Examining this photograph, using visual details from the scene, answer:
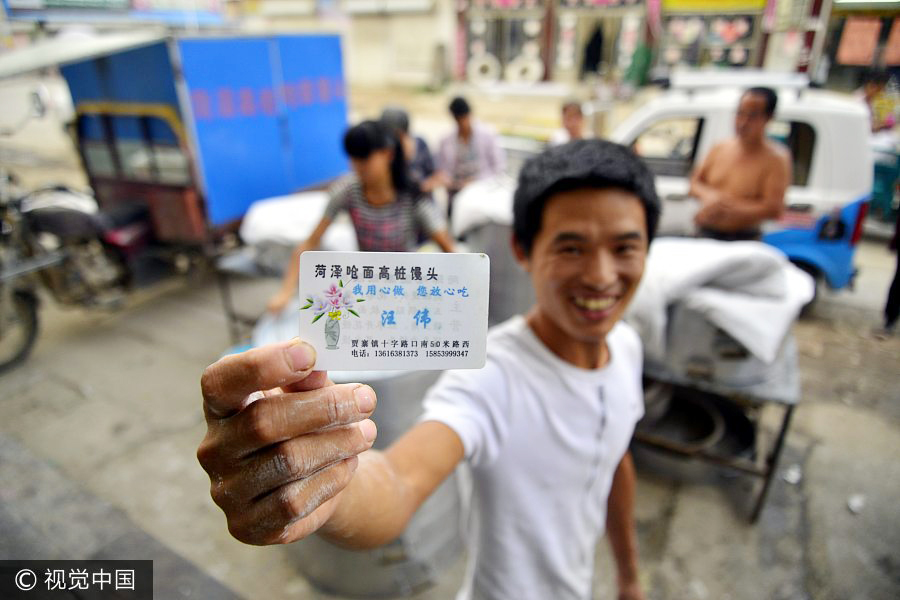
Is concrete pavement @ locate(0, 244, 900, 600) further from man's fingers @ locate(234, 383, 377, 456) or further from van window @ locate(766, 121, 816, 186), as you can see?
van window @ locate(766, 121, 816, 186)

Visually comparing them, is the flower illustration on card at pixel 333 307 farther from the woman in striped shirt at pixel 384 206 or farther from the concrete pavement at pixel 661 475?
the woman in striped shirt at pixel 384 206

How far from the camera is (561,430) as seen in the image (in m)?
1.13

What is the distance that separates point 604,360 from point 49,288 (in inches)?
199

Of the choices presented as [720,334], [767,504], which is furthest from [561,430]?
[767,504]

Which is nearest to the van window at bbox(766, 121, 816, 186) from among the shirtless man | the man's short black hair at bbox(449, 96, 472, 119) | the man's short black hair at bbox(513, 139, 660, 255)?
the shirtless man

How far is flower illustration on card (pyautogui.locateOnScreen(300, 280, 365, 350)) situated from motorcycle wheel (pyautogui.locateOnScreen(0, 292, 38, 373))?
4.76m

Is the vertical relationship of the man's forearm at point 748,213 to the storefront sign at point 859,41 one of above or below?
below

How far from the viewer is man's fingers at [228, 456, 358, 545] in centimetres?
62

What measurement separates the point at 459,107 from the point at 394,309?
14.1ft

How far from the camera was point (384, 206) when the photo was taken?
268 cm

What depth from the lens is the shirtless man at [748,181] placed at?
10.5 feet

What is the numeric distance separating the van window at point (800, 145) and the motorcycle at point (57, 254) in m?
5.76

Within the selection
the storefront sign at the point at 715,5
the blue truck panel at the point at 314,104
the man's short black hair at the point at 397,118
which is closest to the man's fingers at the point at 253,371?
the man's short black hair at the point at 397,118

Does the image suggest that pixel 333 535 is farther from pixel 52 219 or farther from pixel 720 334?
pixel 52 219
